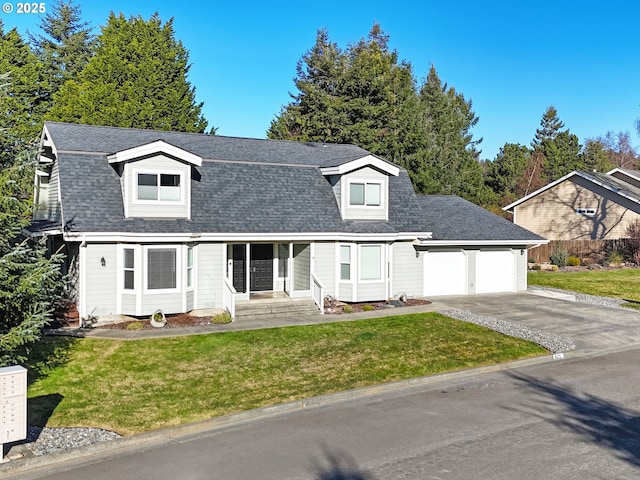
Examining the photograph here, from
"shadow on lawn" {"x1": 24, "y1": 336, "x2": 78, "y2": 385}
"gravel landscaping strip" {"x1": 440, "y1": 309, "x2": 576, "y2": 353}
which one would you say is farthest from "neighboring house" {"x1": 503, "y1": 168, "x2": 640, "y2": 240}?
"shadow on lawn" {"x1": 24, "y1": 336, "x2": 78, "y2": 385}

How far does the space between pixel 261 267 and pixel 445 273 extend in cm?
830

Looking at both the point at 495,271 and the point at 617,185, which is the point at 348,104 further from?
the point at 495,271

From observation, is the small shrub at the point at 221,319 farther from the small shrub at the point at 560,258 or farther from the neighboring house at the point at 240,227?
the small shrub at the point at 560,258

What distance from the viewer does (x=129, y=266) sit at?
1802 centimetres

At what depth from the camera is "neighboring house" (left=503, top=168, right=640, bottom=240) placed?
40000mm

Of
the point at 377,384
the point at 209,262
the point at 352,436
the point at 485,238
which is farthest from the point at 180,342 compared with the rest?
the point at 485,238

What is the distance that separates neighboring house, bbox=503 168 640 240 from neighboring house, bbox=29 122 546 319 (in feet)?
60.0

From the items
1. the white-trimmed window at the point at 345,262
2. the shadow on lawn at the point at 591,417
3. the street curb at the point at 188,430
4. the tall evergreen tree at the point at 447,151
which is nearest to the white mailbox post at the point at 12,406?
the street curb at the point at 188,430

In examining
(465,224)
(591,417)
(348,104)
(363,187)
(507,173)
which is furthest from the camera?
(507,173)

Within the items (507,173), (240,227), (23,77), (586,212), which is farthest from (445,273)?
(507,173)

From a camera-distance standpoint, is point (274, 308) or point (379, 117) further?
point (379, 117)

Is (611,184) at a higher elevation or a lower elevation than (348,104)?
lower

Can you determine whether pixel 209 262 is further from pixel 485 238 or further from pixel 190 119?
pixel 190 119

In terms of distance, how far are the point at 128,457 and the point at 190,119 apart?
129ft
